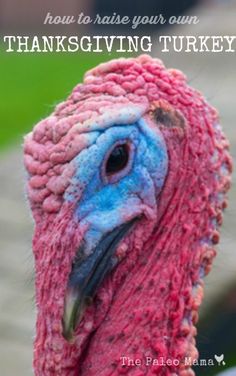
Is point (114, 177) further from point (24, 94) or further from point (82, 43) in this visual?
point (24, 94)

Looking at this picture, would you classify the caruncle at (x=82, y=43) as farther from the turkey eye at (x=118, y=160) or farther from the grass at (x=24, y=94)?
the grass at (x=24, y=94)

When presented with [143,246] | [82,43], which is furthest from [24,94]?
[143,246]

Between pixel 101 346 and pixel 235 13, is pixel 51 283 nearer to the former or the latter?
pixel 101 346

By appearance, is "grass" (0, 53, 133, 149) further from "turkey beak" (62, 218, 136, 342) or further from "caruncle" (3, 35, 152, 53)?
"turkey beak" (62, 218, 136, 342)

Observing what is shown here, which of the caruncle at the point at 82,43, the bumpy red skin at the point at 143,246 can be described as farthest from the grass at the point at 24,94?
the bumpy red skin at the point at 143,246

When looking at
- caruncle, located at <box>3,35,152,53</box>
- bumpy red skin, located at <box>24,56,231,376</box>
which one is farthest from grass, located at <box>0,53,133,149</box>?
bumpy red skin, located at <box>24,56,231,376</box>
